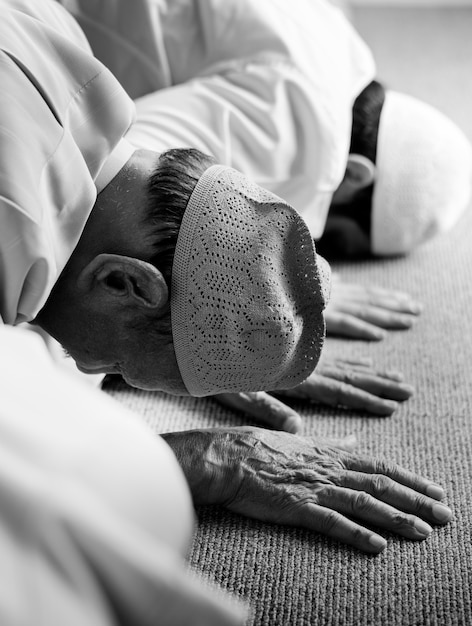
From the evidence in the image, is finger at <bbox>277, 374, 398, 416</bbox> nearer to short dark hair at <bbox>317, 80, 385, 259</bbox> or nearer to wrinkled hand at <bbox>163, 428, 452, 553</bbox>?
wrinkled hand at <bbox>163, 428, 452, 553</bbox>

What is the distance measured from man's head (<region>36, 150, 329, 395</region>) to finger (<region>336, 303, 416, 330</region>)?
44cm

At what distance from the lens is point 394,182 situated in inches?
66.7

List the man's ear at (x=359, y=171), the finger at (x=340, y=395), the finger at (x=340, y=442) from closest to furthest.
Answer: the finger at (x=340, y=442)
the finger at (x=340, y=395)
the man's ear at (x=359, y=171)

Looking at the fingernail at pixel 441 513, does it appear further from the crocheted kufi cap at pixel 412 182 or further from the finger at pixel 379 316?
the crocheted kufi cap at pixel 412 182

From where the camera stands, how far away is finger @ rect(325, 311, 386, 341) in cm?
147

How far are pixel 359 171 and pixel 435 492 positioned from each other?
2.60 feet

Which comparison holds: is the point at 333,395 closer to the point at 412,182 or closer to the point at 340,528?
the point at 340,528

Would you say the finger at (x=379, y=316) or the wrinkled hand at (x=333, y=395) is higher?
the wrinkled hand at (x=333, y=395)

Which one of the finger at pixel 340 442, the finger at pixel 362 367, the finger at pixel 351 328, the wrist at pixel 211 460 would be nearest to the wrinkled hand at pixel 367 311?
the finger at pixel 351 328

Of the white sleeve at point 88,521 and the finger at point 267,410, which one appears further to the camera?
the finger at point 267,410

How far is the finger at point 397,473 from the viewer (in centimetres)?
105

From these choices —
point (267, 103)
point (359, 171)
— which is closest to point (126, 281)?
point (267, 103)

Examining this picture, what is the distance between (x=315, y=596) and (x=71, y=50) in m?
0.65

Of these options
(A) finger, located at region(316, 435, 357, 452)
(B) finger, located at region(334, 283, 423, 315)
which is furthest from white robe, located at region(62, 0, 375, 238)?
(A) finger, located at region(316, 435, 357, 452)
